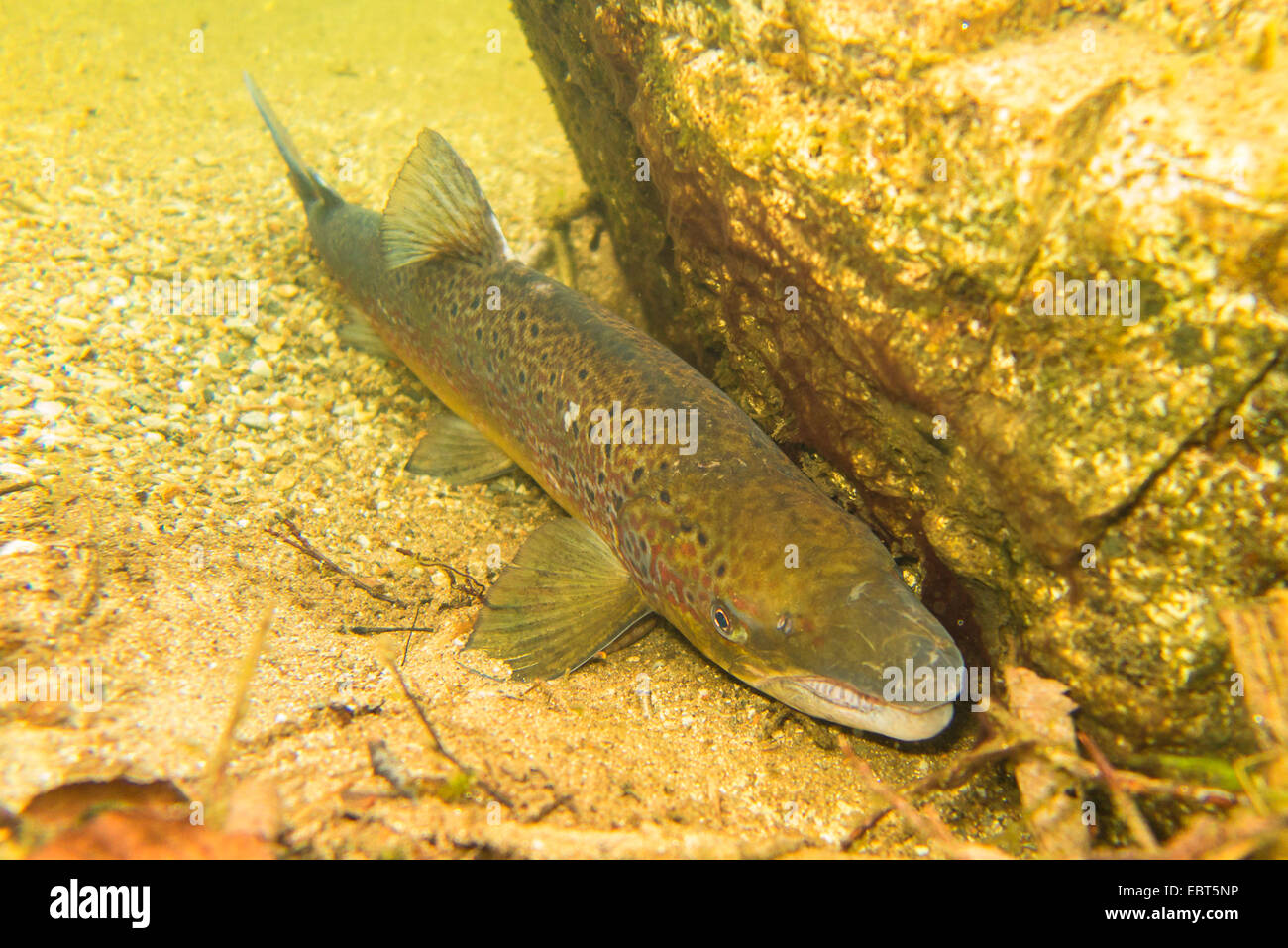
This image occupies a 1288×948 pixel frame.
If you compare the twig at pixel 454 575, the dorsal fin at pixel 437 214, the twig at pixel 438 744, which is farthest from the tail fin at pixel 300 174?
the twig at pixel 438 744

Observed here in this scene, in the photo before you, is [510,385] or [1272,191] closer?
[1272,191]

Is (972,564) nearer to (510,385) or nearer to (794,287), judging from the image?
(794,287)

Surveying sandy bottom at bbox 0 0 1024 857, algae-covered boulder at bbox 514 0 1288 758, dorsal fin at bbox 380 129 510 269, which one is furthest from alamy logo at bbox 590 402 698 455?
dorsal fin at bbox 380 129 510 269

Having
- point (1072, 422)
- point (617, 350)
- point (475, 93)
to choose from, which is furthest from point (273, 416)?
point (475, 93)

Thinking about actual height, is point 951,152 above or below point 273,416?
above

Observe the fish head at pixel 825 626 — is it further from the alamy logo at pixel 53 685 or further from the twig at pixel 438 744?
the alamy logo at pixel 53 685
